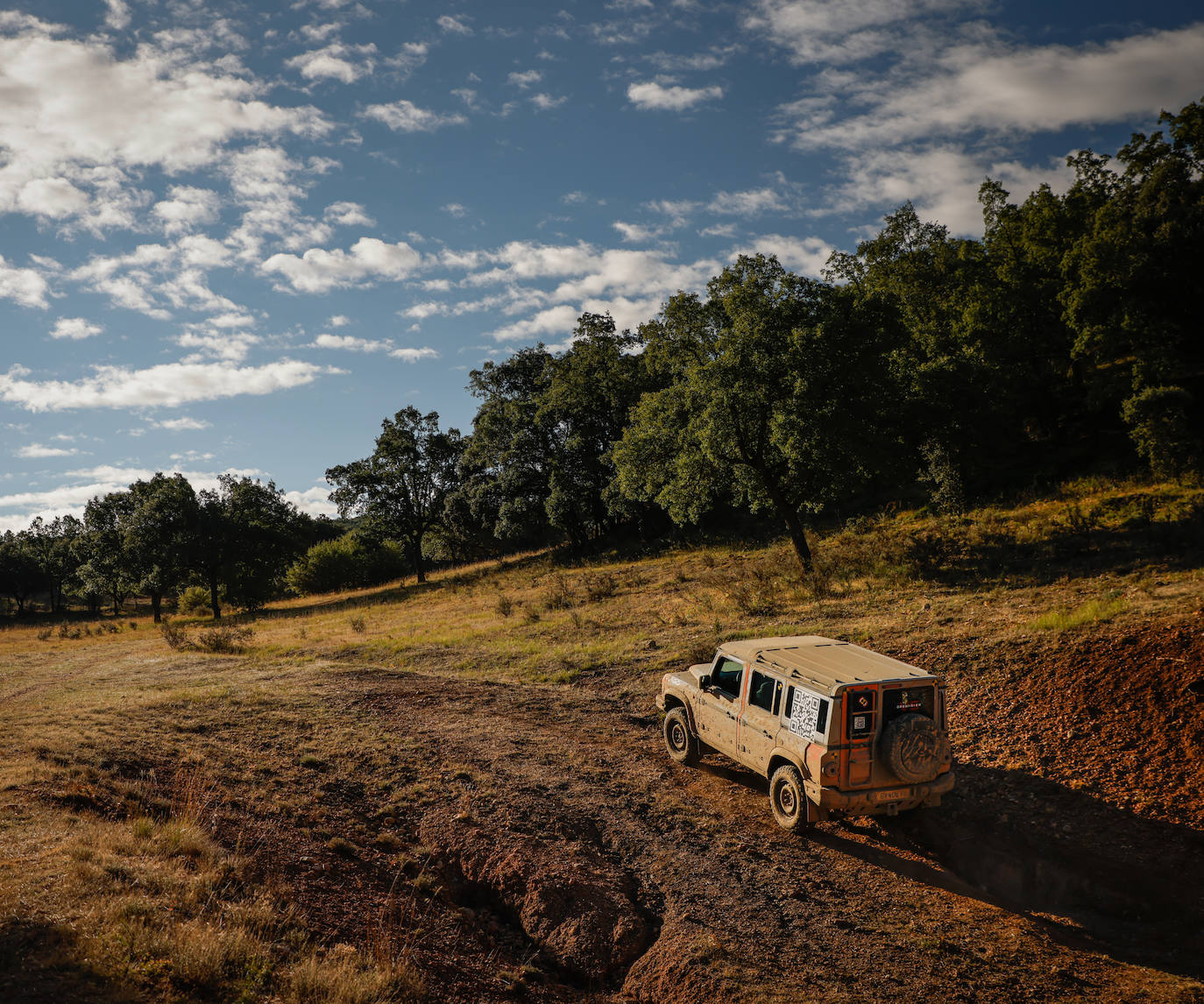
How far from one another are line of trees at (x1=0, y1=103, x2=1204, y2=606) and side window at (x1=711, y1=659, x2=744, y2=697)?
43.1 feet

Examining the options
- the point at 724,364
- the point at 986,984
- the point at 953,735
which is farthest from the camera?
the point at 724,364

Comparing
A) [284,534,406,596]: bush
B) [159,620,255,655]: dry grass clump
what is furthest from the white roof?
[284,534,406,596]: bush

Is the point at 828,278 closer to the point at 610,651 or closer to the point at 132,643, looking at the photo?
the point at 610,651

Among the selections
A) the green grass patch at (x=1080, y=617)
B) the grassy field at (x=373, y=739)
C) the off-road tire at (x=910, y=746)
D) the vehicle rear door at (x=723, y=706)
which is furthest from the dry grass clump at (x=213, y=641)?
the green grass patch at (x=1080, y=617)

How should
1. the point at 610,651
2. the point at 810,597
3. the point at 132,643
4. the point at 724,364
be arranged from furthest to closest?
the point at 132,643 → the point at 724,364 → the point at 810,597 → the point at 610,651

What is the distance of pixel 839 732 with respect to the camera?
7.45 metres

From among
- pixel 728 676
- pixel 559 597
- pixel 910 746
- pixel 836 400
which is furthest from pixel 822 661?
pixel 559 597

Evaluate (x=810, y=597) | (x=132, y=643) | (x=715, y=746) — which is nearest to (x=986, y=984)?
(x=715, y=746)

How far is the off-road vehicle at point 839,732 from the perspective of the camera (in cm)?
751

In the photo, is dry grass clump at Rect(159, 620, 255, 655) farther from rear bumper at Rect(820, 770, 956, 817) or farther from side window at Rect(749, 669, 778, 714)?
rear bumper at Rect(820, 770, 956, 817)

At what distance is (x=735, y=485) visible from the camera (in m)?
25.1

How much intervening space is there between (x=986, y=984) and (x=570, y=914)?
3801 mm

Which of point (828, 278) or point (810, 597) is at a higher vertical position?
point (828, 278)

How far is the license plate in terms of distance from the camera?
759cm
